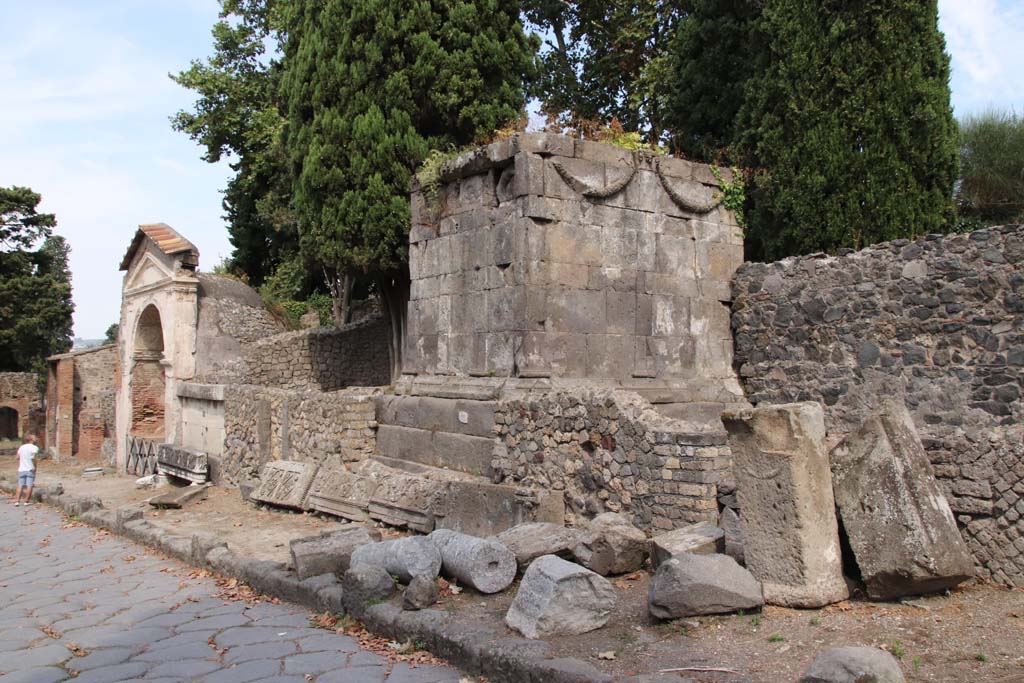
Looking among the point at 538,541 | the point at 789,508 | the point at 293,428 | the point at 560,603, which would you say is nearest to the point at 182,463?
the point at 293,428

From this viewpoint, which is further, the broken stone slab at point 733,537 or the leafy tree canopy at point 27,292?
the leafy tree canopy at point 27,292

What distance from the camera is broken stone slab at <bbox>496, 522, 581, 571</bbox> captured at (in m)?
6.01

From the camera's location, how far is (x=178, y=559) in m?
8.57

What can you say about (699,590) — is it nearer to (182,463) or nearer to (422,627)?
(422,627)

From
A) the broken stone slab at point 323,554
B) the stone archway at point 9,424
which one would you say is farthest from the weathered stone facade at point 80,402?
the broken stone slab at point 323,554

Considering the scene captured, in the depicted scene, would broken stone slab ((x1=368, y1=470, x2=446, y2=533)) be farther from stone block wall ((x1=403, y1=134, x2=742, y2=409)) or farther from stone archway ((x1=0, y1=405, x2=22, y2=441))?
stone archway ((x1=0, y1=405, x2=22, y2=441))

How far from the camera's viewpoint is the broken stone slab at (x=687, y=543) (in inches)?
219

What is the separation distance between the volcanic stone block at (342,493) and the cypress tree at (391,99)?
5243 millimetres

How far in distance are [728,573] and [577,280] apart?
193 inches

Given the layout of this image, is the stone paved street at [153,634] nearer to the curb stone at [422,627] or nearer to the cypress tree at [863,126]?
the curb stone at [422,627]

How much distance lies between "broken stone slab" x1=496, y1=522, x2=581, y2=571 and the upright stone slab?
503cm

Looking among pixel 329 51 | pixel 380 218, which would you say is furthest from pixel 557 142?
pixel 329 51

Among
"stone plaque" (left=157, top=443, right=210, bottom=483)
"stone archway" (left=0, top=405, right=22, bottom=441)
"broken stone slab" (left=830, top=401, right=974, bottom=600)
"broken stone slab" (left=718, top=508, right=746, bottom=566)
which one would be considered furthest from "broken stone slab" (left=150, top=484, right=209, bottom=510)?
"stone archway" (left=0, top=405, right=22, bottom=441)

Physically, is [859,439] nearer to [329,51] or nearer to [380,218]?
[380,218]
